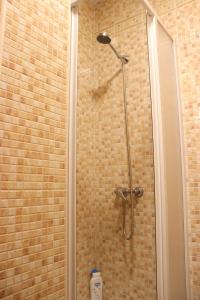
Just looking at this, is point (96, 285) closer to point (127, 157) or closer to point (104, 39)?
point (127, 157)

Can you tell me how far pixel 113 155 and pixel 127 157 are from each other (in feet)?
0.34

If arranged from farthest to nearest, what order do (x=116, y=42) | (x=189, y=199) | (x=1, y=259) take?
1. (x=116, y=42)
2. (x=189, y=199)
3. (x=1, y=259)

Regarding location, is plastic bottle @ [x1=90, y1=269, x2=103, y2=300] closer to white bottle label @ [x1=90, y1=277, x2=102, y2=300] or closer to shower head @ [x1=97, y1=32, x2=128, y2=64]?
white bottle label @ [x1=90, y1=277, x2=102, y2=300]

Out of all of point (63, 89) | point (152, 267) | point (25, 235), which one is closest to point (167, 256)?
point (152, 267)

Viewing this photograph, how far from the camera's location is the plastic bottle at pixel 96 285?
4.52 feet

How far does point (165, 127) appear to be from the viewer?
1272 millimetres

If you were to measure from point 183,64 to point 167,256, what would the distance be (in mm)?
1124

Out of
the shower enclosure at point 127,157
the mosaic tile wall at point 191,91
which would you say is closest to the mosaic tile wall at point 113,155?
the shower enclosure at point 127,157

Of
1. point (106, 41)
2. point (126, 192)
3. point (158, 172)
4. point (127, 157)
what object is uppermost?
point (106, 41)

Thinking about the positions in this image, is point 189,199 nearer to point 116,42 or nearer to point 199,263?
point 199,263

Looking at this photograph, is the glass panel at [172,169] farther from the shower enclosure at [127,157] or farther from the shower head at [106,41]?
the shower head at [106,41]

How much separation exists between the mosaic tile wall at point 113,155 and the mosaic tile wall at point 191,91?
27 centimetres

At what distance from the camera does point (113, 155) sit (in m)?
1.57

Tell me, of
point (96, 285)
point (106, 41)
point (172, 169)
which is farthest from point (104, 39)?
point (96, 285)
